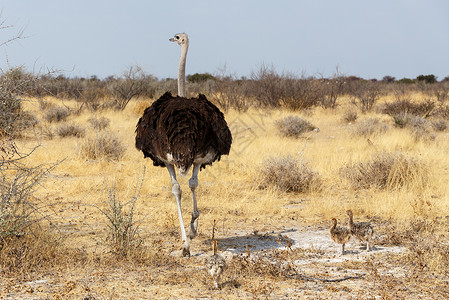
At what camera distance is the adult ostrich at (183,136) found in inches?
213

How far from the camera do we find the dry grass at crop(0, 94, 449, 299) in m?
4.59

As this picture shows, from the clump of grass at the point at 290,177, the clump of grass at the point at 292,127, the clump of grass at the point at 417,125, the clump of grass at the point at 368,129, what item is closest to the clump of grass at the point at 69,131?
the clump of grass at the point at 292,127

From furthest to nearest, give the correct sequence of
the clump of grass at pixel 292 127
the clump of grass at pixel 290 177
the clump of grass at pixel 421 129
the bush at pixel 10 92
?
the clump of grass at pixel 292 127 → the clump of grass at pixel 421 129 → the clump of grass at pixel 290 177 → the bush at pixel 10 92

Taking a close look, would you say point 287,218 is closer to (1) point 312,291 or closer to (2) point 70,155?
(1) point 312,291

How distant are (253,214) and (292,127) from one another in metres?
7.52

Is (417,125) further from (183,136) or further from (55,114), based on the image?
(55,114)

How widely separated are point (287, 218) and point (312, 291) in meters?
3.14

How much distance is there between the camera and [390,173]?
350 inches

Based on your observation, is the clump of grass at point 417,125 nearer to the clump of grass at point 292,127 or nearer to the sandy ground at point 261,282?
the clump of grass at point 292,127

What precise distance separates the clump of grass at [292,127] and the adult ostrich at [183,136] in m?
8.96

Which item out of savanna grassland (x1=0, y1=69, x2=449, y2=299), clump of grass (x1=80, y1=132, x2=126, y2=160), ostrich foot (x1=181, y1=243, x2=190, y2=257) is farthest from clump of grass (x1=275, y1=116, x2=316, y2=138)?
ostrich foot (x1=181, y1=243, x2=190, y2=257)

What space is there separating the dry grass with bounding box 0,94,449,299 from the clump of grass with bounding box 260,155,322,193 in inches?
0.9

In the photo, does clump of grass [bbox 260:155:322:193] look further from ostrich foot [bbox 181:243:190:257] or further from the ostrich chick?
the ostrich chick

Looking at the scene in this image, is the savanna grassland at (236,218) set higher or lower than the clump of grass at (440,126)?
lower
